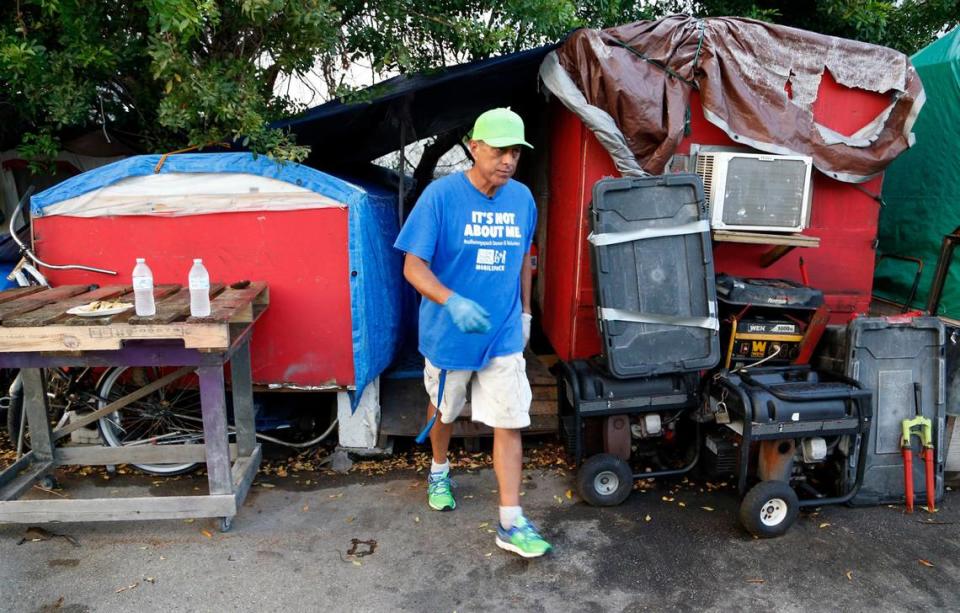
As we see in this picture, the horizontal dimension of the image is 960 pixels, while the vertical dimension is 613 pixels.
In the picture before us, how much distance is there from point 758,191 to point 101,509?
4.18 m

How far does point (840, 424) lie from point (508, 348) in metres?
1.78

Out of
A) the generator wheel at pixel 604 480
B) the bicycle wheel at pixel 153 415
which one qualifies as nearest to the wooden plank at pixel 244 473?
the bicycle wheel at pixel 153 415

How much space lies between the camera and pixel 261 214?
12.6 ft

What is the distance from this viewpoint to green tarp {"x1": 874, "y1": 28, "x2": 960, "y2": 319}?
16.2ft

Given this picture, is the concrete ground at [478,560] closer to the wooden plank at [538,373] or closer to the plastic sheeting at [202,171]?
the wooden plank at [538,373]

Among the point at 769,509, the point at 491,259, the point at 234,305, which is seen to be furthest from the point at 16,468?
the point at 769,509

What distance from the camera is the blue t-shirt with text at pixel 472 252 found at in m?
3.05

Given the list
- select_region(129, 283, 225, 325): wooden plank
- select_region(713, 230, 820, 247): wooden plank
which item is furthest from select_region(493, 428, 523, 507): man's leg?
select_region(713, 230, 820, 247): wooden plank

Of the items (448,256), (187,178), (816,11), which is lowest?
(448,256)

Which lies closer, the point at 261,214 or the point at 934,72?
the point at 261,214

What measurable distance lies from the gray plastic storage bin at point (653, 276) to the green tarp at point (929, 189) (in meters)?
2.62

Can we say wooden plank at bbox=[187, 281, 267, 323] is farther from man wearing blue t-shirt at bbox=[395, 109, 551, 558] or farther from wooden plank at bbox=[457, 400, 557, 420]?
wooden plank at bbox=[457, 400, 557, 420]

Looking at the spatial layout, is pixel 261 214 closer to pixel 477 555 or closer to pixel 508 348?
pixel 508 348

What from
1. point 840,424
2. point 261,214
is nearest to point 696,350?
point 840,424
